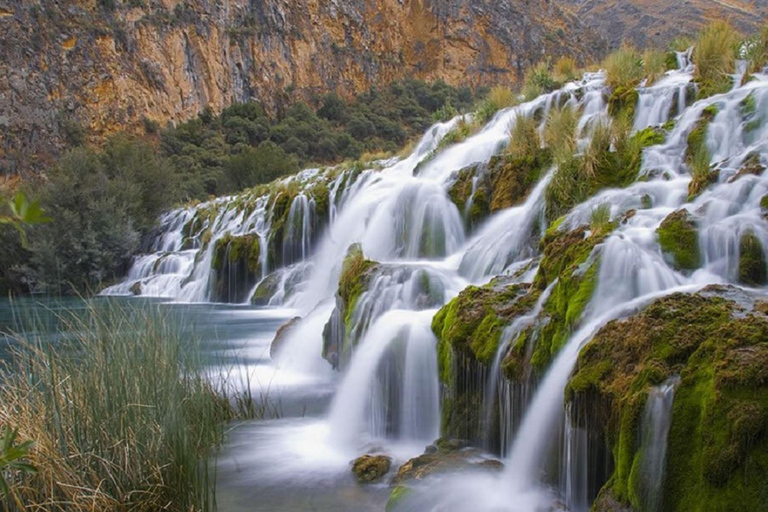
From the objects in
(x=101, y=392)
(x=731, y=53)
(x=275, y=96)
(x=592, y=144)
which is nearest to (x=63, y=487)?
(x=101, y=392)

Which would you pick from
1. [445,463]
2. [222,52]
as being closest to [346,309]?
[445,463]

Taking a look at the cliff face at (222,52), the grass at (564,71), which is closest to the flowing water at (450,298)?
the grass at (564,71)

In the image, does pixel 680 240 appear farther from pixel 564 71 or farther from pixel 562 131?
pixel 564 71

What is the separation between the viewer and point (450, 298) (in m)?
6.67

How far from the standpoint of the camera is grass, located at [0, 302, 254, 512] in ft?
9.18

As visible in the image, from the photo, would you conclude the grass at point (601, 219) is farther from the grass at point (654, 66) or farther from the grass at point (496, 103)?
the grass at point (496, 103)

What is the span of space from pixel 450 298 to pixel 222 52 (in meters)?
42.0

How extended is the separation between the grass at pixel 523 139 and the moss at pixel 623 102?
1.29 m

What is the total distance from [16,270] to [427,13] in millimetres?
45488

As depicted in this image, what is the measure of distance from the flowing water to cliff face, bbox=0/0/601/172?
97.0 feet

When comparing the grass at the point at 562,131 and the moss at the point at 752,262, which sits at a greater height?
the grass at the point at 562,131

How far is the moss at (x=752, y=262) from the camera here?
424 centimetres

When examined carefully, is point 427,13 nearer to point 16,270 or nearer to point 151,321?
point 16,270

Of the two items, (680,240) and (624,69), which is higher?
(624,69)
